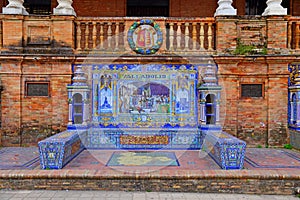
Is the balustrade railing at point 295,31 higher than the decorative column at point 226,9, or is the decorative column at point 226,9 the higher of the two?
the decorative column at point 226,9

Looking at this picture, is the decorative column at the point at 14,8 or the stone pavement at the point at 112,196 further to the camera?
the decorative column at the point at 14,8

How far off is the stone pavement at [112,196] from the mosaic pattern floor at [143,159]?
3.64 ft

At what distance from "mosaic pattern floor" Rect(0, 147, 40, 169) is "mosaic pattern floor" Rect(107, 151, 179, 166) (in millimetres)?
1889

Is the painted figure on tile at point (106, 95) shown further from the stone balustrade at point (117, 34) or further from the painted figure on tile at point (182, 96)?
the painted figure on tile at point (182, 96)

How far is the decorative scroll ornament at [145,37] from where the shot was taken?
310 inches

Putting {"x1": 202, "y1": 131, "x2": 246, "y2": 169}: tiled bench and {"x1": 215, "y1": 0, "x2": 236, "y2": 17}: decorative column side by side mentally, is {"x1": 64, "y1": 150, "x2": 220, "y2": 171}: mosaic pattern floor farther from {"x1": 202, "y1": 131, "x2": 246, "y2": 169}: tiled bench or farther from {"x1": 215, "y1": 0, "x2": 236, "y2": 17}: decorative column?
{"x1": 215, "y1": 0, "x2": 236, "y2": 17}: decorative column

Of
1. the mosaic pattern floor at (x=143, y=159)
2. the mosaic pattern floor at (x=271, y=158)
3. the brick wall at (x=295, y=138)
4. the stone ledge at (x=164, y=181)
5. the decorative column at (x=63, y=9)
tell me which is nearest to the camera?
the stone ledge at (x=164, y=181)

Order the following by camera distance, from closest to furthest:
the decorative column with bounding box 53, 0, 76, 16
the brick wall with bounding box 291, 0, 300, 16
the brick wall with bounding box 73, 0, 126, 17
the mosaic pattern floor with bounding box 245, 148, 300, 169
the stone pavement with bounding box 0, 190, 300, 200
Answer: the stone pavement with bounding box 0, 190, 300, 200, the mosaic pattern floor with bounding box 245, 148, 300, 169, the decorative column with bounding box 53, 0, 76, 16, the brick wall with bounding box 73, 0, 126, 17, the brick wall with bounding box 291, 0, 300, 16

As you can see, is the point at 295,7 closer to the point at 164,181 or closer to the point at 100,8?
the point at 100,8

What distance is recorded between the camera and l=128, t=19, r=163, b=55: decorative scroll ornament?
788 cm

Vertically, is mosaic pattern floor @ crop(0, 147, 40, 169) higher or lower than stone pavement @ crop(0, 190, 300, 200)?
higher

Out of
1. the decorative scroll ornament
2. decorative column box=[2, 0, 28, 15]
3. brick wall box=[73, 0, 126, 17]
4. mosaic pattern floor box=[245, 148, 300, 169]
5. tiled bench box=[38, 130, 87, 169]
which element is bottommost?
mosaic pattern floor box=[245, 148, 300, 169]

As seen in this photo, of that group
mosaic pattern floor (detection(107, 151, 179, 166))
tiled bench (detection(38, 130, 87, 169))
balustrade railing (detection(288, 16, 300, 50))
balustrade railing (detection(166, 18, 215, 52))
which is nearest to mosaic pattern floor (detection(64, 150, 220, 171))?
mosaic pattern floor (detection(107, 151, 179, 166))

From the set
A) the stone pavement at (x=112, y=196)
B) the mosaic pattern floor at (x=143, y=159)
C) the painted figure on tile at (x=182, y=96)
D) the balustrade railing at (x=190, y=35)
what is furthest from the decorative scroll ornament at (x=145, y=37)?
the stone pavement at (x=112, y=196)
